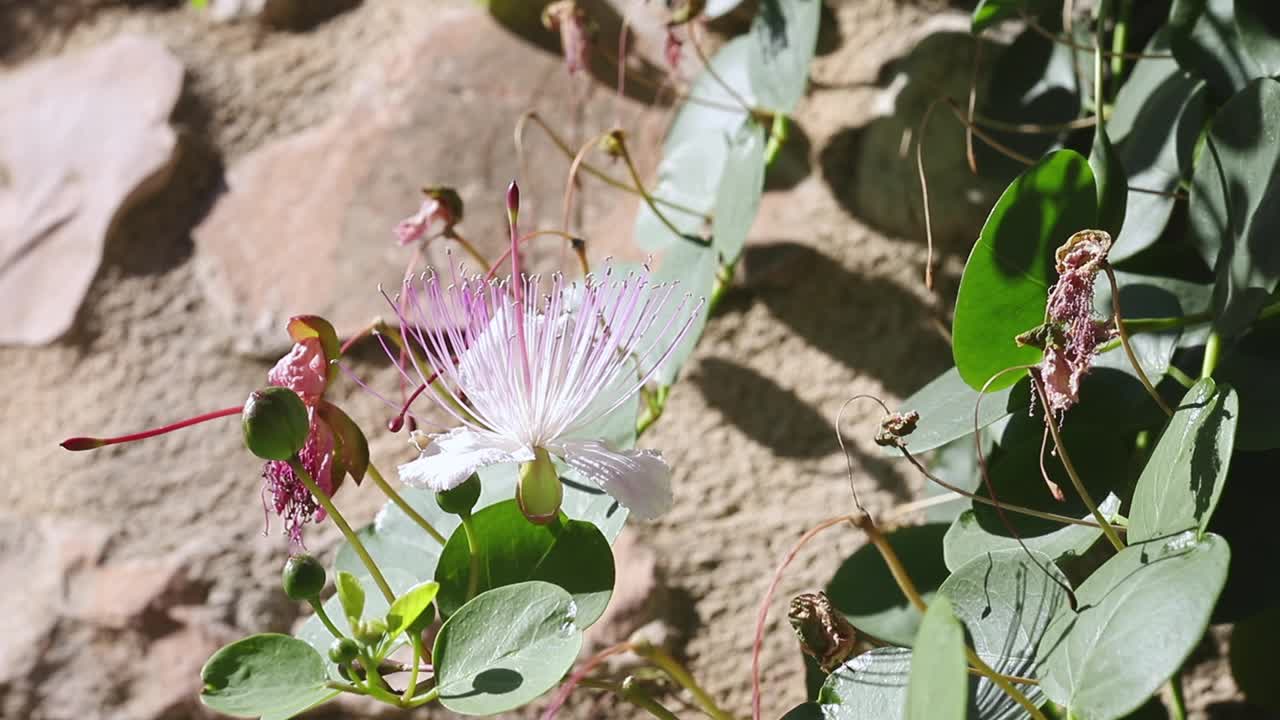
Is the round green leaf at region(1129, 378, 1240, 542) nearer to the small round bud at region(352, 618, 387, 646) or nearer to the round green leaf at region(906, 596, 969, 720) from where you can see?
the round green leaf at region(906, 596, 969, 720)

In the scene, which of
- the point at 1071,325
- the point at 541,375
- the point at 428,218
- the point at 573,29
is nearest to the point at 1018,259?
the point at 1071,325

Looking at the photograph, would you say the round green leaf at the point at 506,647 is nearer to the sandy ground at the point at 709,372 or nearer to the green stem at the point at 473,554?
the green stem at the point at 473,554

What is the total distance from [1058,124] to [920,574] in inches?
17.7

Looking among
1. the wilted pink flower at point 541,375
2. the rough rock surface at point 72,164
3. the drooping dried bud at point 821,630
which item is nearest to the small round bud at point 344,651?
the wilted pink flower at point 541,375

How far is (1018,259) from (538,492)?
0.31 metres

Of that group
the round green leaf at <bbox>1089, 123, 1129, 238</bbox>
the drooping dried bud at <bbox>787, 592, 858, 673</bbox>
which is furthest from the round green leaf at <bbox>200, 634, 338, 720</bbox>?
the round green leaf at <bbox>1089, 123, 1129, 238</bbox>

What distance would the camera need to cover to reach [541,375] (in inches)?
29.7

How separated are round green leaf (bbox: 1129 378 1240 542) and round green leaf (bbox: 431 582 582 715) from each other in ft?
1.03

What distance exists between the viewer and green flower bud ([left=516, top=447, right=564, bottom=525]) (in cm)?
72

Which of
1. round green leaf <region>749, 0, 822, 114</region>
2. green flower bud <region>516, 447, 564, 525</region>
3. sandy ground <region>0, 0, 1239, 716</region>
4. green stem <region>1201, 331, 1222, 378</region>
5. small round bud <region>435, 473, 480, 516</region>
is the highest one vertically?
round green leaf <region>749, 0, 822, 114</region>

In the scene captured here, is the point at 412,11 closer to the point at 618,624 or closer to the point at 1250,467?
the point at 618,624

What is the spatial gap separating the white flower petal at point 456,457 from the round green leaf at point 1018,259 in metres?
0.27

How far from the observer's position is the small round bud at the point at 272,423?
672 mm

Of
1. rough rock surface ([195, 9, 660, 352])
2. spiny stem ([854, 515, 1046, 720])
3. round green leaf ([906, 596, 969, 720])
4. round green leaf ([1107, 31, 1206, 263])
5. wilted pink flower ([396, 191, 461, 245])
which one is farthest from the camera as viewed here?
rough rock surface ([195, 9, 660, 352])
